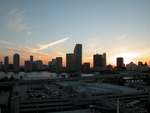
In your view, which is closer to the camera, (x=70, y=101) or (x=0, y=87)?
(x=70, y=101)

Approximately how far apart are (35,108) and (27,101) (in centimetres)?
58

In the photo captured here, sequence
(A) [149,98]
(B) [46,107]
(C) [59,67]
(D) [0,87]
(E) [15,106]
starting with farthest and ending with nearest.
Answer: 1. (C) [59,67]
2. (D) [0,87]
3. (A) [149,98]
4. (B) [46,107]
5. (E) [15,106]

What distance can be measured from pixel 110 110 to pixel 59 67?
55.5m

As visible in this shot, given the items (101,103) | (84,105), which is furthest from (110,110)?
(84,105)

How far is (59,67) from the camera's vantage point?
6412cm

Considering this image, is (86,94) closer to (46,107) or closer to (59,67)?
(46,107)

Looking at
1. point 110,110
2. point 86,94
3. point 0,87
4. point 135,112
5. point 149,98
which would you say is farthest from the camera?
point 0,87

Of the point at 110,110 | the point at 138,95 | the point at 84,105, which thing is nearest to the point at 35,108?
the point at 84,105

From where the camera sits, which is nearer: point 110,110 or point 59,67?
point 110,110

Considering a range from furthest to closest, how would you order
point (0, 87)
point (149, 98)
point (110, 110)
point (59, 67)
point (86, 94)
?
1. point (59, 67)
2. point (0, 87)
3. point (149, 98)
4. point (86, 94)
5. point (110, 110)

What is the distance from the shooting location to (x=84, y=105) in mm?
11938

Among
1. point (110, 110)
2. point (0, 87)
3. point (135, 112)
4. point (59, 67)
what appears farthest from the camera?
point (59, 67)

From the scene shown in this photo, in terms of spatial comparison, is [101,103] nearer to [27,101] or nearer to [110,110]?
[110,110]

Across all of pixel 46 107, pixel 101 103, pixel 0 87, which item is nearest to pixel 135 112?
pixel 101 103
